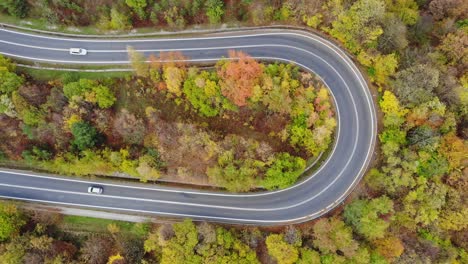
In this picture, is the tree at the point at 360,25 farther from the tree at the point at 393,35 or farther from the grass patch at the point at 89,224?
the grass patch at the point at 89,224

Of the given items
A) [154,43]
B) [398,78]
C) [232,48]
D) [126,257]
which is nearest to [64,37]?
[154,43]

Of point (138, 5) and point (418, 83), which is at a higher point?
point (138, 5)

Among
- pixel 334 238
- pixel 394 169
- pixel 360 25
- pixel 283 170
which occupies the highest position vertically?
pixel 360 25

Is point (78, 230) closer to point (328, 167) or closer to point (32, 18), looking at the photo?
point (32, 18)

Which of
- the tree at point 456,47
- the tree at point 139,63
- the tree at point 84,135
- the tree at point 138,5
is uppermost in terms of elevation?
the tree at point 138,5

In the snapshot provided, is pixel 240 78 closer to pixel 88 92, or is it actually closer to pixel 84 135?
pixel 88 92

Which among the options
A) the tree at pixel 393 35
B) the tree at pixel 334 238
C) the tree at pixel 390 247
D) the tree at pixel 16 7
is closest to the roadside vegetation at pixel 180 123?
the tree at pixel 334 238

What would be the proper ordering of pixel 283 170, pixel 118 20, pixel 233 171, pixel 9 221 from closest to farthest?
pixel 233 171 → pixel 283 170 → pixel 9 221 → pixel 118 20

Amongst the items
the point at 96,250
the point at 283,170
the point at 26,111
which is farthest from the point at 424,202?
the point at 26,111
